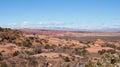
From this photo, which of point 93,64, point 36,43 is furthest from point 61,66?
point 36,43

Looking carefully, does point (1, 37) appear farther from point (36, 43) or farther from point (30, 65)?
point (30, 65)

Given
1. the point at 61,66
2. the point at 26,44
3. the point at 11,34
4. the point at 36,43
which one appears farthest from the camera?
the point at 11,34

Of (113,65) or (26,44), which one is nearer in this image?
(113,65)

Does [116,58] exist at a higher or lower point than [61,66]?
higher

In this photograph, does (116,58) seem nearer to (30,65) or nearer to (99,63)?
(99,63)

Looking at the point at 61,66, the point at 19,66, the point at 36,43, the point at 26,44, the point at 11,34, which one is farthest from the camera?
the point at 11,34

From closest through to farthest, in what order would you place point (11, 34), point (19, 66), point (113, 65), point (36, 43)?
1. point (113, 65)
2. point (19, 66)
3. point (36, 43)
4. point (11, 34)

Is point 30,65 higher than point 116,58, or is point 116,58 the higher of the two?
point 116,58

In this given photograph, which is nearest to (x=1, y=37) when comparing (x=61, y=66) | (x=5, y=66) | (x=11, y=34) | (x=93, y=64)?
(x=11, y=34)

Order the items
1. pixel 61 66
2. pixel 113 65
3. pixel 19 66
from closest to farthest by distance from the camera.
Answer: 1. pixel 113 65
2. pixel 61 66
3. pixel 19 66
